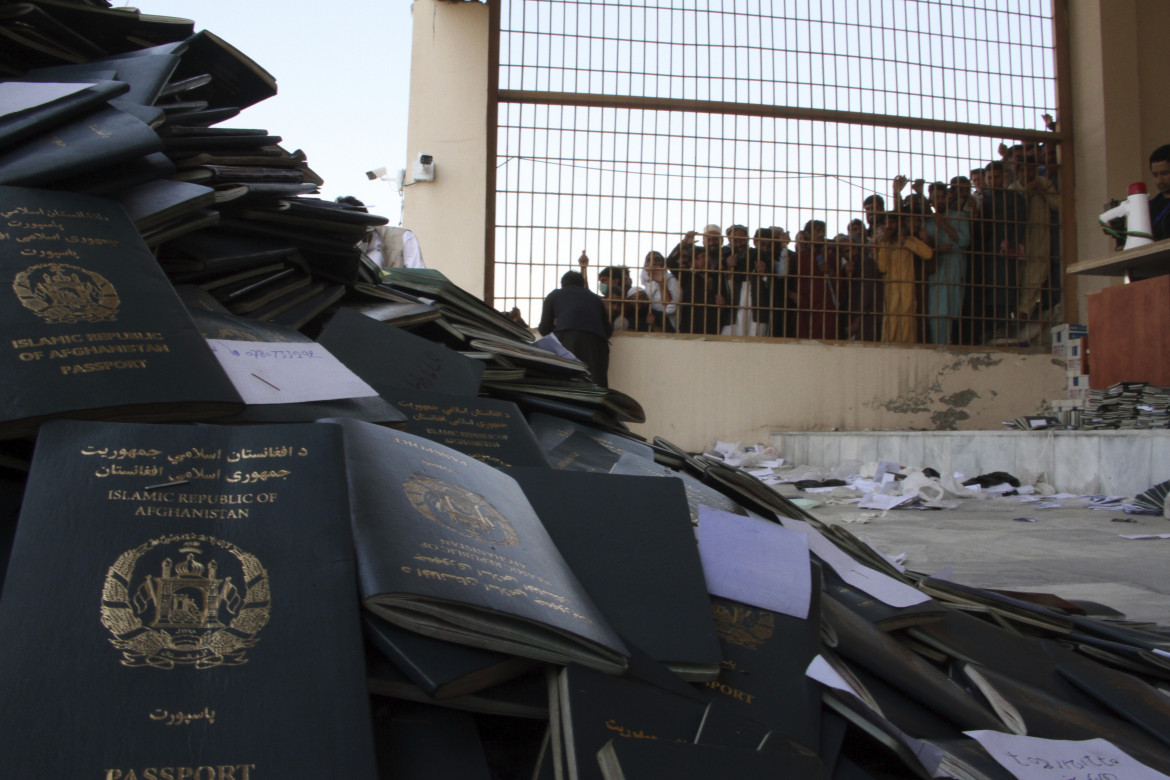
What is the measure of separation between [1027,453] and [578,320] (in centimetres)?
320

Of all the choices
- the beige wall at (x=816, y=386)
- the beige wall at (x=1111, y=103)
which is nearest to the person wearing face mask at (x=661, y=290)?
the beige wall at (x=816, y=386)

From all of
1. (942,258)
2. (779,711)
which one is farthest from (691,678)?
(942,258)

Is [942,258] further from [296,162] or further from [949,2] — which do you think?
[296,162]

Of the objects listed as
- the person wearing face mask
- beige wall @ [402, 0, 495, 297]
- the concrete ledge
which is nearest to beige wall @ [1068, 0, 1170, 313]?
the concrete ledge

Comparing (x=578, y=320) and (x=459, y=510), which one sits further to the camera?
(x=578, y=320)

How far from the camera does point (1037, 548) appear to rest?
300cm

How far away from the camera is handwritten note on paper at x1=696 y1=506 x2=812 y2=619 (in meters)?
1.08

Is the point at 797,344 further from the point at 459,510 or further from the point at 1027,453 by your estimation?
the point at 459,510

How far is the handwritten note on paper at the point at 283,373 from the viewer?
3.70ft

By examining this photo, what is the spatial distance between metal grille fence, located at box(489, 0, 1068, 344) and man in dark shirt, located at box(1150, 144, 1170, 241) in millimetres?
2054

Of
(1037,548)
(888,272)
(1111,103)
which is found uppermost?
(1111,103)

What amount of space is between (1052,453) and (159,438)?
5223mm

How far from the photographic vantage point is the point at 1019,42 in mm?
7543

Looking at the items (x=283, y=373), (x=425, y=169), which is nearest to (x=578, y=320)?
(x=425, y=169)
